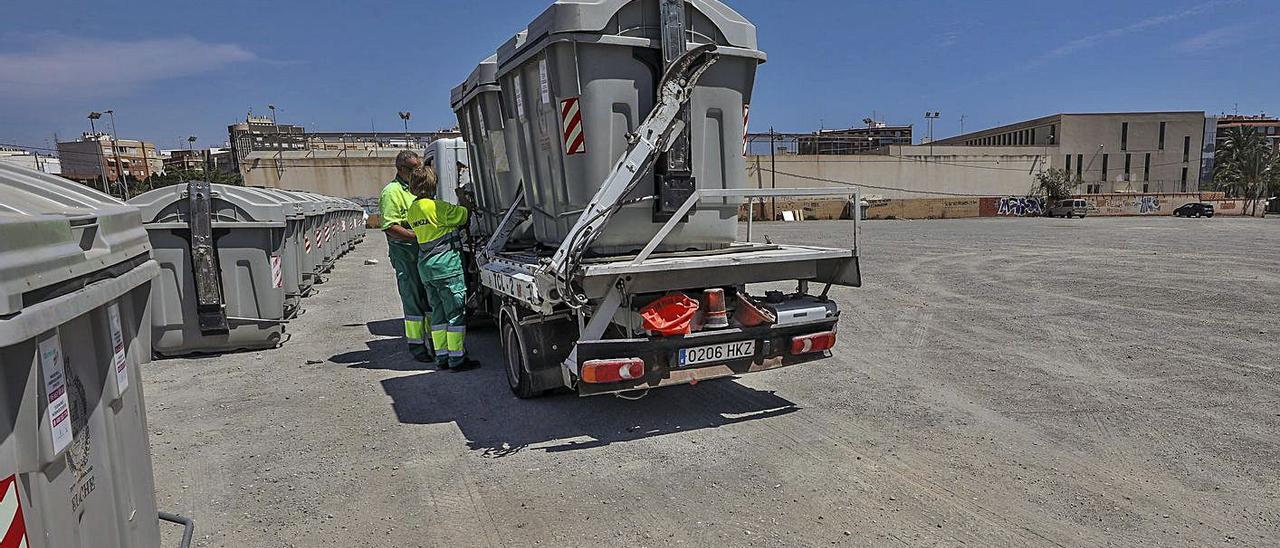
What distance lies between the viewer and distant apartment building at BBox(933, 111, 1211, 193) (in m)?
63.5

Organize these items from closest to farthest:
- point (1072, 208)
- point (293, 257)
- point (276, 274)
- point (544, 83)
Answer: point (544, 83)
point (276, 274)
point (293, 257)
point (1072, 208)

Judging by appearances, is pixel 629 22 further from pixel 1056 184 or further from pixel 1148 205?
pixel 1056 184

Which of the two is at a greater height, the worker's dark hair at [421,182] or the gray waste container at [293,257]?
the worker's dark hair at [421,182]

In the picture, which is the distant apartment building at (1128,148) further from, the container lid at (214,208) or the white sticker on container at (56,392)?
the white sticker on container at (56,392)

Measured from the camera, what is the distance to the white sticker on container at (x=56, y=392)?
181 centimetres

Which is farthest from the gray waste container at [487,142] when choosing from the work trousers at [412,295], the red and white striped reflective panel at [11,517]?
the red and white striped reflective panel at [11,517]

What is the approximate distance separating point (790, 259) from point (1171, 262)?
13.1 meters

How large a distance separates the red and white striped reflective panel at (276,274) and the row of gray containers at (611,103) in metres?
3.54

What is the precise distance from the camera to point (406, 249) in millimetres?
6586

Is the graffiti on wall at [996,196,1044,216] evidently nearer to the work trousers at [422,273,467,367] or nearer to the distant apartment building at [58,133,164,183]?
the work trousers at [422,273,467,367]

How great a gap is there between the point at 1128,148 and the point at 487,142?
76.1 m

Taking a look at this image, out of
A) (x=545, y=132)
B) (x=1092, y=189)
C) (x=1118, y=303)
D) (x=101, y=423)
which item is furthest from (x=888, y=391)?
(x=1092, y=189)

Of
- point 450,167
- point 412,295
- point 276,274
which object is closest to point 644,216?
point 412,295

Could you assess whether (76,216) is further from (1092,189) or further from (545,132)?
(1092,189)
